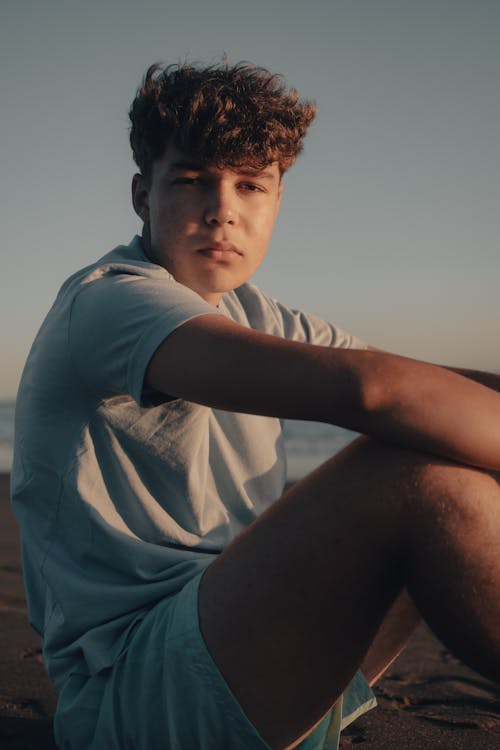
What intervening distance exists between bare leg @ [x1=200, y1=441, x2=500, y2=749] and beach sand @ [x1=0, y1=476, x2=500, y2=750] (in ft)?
3.06

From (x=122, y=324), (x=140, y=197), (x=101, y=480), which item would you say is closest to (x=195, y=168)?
(x=140, y=197)

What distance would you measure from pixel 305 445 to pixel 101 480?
616 inches

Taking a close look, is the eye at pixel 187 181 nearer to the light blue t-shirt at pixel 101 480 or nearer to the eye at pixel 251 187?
the eye at pixel 251 187

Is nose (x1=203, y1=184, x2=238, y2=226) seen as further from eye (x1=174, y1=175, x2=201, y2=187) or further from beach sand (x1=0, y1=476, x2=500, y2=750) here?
beach sand (x1=0, y1=476, x2=500, y2=750)

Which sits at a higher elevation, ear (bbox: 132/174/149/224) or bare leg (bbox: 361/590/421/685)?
ear (bbox: 132/174/149/224)

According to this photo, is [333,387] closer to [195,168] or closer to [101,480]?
[101,480]

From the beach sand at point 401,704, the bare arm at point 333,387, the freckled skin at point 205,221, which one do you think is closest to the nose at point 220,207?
the freckled skin at point 205,221

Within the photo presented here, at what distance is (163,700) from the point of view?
1.61 m

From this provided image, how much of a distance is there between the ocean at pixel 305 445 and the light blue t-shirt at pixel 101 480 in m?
9.94

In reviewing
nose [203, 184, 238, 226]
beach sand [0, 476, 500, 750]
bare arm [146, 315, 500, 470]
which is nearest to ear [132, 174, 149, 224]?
nose [203, 184, 238, 226]

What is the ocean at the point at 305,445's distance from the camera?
1330 centimetres

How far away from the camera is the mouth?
2.12m

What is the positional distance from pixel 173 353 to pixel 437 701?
1905mm

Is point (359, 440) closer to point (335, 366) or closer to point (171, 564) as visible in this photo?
point (335, 366)
